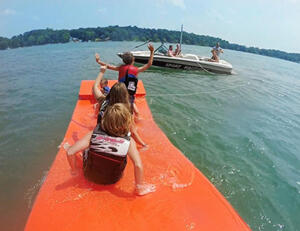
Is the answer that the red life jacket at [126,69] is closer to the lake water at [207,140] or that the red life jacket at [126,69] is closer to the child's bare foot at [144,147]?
the child's bare foot at [144,147]

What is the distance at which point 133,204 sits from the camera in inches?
79.7

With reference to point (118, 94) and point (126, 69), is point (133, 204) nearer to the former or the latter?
point (118, 94)

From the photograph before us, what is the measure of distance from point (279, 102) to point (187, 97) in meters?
4.56

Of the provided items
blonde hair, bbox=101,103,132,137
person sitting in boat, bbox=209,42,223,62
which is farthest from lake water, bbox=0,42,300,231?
person sitting in boat, bbox=209,42,223,62

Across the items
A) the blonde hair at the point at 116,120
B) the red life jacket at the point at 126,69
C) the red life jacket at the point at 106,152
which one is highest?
the red life jacket at the point at 126,69

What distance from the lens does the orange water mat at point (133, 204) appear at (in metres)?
1.81

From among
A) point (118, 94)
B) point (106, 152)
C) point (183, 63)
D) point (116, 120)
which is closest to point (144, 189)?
point (106, 152)

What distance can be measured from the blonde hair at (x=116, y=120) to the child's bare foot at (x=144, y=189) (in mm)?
723

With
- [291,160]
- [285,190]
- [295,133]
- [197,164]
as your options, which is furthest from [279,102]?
[197,164]

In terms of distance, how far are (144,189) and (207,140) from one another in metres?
2.88

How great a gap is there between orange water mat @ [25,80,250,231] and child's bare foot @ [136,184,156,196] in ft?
0.14

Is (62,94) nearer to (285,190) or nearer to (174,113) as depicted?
(174,113)

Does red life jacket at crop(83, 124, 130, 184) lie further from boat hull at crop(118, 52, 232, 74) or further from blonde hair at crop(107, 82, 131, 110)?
boat hull at crop(118, 52, 232, 74)

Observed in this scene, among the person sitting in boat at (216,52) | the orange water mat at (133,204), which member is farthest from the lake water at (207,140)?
the person sitting in boat at (216,52)
